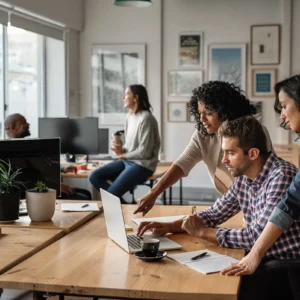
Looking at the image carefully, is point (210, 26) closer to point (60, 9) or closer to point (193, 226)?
point (60, 9)

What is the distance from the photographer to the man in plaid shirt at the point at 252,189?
2.16m

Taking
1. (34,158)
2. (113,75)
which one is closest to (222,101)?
(34,158)

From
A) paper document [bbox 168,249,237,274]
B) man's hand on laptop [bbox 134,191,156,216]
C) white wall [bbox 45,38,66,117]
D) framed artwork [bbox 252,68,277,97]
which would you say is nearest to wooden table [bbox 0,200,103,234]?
man's hand on laptop [bbox 134,191,156,216]

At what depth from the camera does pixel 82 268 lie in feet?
6.38

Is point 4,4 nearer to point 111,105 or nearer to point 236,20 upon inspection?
→ point 111,105

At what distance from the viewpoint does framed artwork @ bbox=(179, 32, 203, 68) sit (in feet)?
24.7

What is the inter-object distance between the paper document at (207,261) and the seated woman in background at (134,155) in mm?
3221

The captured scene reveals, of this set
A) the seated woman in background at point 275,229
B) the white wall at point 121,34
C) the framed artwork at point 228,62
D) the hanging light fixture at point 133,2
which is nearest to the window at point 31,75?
the white wall at point 121,34

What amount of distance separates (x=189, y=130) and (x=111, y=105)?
3.76 feet

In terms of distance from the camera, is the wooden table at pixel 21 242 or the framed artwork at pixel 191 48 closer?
the wooden table at pixel 21 242

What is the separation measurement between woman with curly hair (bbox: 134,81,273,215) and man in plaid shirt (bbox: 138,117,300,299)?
0.58 meters

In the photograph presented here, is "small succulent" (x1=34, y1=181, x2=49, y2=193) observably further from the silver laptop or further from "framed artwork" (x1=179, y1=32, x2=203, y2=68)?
"framed artwork" (x1=179, y1=32, x2=203, y2=68)

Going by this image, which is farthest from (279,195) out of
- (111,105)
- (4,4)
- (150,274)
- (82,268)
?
(111,105)

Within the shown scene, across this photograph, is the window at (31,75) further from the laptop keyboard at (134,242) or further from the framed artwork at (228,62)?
the laptop keyboard at (134,242)
